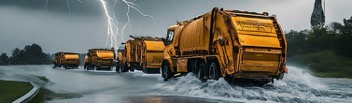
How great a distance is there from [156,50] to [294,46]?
40716 millimetres

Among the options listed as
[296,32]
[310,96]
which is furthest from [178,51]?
[296,32]

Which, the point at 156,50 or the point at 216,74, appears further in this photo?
the point at 156,50

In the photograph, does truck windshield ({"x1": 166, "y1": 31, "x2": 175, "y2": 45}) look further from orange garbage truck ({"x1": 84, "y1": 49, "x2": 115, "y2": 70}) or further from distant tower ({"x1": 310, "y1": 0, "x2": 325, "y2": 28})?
distant tower ({"x1": 310, "y1": 0, "x2": 325, "y2": 28})

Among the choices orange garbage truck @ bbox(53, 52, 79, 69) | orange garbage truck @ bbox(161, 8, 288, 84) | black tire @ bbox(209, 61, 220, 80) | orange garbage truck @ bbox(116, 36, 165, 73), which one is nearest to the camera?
orange garbage truck @ bbox(161, 8, 288, 84)

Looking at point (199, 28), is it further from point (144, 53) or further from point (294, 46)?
point (294, 46)

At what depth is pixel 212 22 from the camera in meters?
14.4

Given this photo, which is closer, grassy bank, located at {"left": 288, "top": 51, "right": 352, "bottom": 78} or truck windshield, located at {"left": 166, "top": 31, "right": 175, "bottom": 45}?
truck windshield, located at {"left": 166, "top": 31, "right": 175, "bottom": 45}

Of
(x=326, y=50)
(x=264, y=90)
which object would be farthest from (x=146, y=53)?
(x=326, y=50)

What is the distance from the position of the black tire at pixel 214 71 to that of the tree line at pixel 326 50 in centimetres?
3400

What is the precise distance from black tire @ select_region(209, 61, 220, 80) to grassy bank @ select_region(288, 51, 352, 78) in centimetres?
3186

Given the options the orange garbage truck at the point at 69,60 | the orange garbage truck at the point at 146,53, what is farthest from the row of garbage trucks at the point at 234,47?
the orange garbage truck at the point at 69,60

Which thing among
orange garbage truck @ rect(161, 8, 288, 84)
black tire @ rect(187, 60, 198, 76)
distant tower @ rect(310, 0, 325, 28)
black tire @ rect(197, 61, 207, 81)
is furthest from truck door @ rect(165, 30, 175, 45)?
distant tower @ rect(310, 0, 325, 28)

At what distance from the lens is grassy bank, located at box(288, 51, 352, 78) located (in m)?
45.5

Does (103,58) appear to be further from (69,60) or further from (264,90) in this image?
(264,90)
